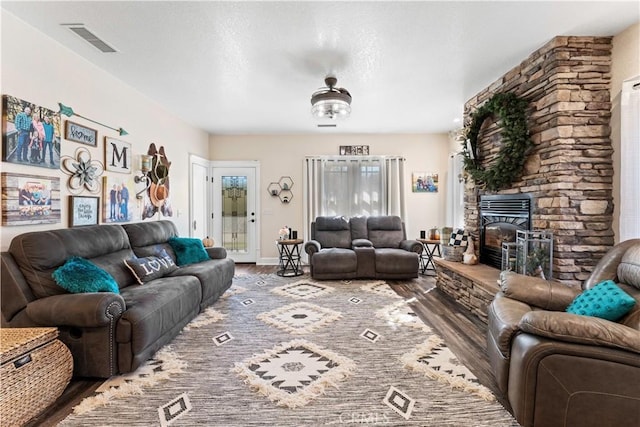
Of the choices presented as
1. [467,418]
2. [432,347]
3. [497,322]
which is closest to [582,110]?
[497,322]

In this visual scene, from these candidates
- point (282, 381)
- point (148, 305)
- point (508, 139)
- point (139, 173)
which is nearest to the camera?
point (282, 381)

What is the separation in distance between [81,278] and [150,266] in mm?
836

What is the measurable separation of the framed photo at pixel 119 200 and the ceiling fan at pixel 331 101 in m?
2.39

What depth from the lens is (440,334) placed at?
9.31 feet

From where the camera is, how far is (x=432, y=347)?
256 centimetres

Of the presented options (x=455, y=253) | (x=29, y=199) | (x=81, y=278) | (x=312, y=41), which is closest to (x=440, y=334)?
(x=455, y=253)

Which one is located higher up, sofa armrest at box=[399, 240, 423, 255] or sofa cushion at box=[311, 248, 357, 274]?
sofa armrest at box=[399, 240, 423, 255]

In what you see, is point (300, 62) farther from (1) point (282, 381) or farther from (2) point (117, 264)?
(1) point (282, 381)

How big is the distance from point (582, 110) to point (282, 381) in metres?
3.36

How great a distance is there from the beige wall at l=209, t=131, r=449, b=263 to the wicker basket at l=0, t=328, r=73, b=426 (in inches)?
172

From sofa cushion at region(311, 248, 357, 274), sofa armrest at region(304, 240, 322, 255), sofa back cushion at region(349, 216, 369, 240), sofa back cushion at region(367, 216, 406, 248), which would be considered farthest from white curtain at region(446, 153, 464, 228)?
sofa armrest at region(304, 240, 322, 255)

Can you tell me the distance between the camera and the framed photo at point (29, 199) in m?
2.25

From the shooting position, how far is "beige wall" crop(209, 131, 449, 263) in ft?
20.2

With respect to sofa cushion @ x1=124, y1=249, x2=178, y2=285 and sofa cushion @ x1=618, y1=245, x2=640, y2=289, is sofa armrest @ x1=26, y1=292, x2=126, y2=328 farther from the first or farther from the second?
sofa cushion @ x1=618, y1=245, x2=640, y2=289
